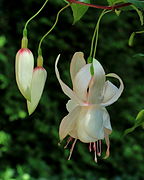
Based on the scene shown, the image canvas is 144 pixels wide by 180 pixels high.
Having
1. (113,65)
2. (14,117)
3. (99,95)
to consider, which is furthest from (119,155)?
(99,95)

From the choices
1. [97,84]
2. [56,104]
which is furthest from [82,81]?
[56,104]

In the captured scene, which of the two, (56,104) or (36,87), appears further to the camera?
(56,104)

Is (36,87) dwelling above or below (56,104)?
above

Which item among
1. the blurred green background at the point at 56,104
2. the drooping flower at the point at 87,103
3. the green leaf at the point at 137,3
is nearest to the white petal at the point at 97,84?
the drooping flower at the point at 87,103

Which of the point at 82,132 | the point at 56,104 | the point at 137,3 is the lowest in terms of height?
the point at 56,104

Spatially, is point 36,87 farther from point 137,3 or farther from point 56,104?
point 56,104

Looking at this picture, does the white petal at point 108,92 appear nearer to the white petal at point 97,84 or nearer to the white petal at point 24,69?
the white petal at point 97,84
